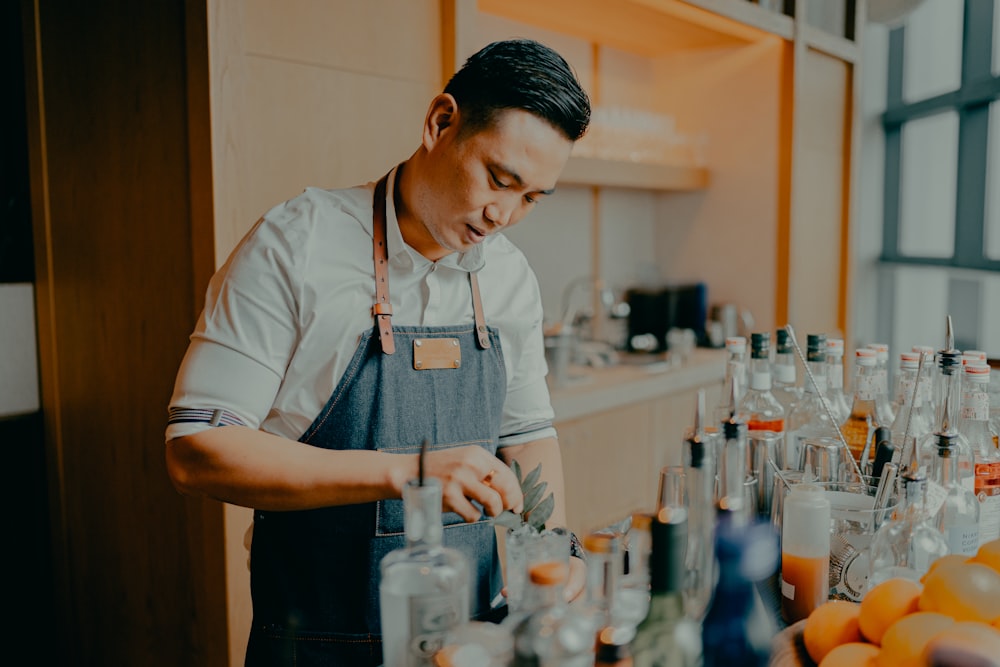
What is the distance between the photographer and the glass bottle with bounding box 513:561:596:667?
0.74m

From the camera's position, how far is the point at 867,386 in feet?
5.21

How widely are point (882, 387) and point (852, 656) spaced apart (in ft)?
2.72

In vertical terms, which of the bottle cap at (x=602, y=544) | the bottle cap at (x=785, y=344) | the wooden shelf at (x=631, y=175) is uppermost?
the wooden shelf at (x=631, y=175)

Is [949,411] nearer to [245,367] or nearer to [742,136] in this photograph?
[245,367]

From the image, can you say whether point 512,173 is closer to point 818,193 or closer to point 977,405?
point 977,405

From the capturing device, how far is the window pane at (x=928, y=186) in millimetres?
4691

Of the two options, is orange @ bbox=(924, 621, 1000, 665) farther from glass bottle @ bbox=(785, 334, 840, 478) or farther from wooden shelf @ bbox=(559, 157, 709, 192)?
wooden shelf @ bbox=(559, 157, 709, 192)

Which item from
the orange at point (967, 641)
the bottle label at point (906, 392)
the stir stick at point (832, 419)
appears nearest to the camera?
the orange at point (967, 641)

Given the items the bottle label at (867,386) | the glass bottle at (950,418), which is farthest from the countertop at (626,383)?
the glass bottle at (950,418)

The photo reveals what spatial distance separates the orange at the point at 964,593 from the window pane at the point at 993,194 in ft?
12.8

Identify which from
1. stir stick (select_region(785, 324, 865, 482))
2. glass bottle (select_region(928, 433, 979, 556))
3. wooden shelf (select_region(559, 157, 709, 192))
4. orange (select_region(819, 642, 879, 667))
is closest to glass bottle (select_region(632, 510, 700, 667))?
orange (select_region(819, 642, 879, 667))

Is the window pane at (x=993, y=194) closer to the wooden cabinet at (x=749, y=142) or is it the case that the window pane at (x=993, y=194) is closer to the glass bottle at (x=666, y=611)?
the wooden cabinet at (x=749, y=142)

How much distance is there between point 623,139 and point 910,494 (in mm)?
2801

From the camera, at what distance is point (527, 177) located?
1358 mm
